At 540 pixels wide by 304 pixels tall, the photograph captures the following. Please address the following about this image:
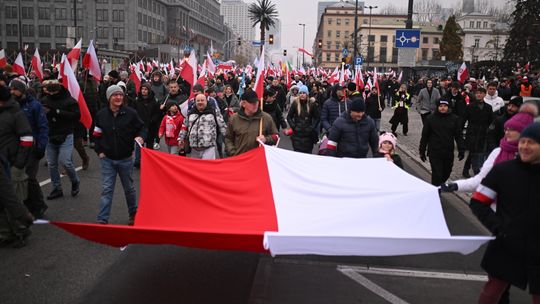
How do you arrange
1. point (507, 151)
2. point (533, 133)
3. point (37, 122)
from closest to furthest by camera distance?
point (533, 133)
point (507, 151)
point (37, 122)

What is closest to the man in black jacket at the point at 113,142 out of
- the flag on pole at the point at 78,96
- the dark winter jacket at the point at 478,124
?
the flag on pole at the point at 78,96

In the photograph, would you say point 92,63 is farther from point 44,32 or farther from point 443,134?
point 44,32

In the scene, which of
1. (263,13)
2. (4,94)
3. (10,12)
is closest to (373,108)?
(4,94)

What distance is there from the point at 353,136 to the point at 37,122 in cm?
434

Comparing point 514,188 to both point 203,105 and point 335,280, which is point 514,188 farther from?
point 203,105

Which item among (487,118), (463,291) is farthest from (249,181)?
(487,118)

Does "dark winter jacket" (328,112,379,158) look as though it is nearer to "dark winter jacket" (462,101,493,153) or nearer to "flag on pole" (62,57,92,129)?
"dark winter jacket" (462,101,493,153)

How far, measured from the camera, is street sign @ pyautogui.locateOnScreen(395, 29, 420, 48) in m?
17.9

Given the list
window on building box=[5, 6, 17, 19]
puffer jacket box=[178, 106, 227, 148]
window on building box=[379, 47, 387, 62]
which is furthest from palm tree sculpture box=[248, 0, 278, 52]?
window on building box=[379, 47, 387, 62]

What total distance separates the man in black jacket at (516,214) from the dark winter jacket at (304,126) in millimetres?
5952

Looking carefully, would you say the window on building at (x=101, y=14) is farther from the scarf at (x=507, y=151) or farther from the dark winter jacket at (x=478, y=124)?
the scarf at (x=507, y=151)

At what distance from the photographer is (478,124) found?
36.1ft

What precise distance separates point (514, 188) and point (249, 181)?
2.67 m

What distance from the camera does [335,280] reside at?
18.3 ft
